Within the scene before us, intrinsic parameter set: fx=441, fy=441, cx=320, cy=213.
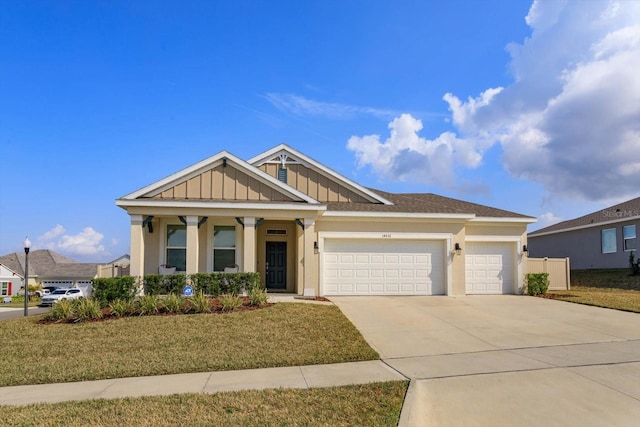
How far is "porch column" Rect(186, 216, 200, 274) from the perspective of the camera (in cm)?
1448

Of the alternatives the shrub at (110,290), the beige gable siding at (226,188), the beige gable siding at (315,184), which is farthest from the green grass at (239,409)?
the beige gable siding at (315,184)

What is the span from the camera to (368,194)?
1806 cm

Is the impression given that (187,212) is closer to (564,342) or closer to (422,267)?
(422,267)

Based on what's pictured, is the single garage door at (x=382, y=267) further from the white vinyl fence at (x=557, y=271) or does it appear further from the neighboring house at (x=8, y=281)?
the neighboring house at (x=8, y=281)

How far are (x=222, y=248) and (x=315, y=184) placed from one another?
466 centimetres

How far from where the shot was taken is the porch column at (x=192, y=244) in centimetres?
1448

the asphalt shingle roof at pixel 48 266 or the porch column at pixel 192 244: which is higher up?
the porch column at pixel 192 244

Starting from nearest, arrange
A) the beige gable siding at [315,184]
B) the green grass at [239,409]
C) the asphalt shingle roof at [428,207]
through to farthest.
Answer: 1. the green grass at [239,409]
2. the asphalt shingle roof at [428,207]
3. the beige gable siding at [315,184]

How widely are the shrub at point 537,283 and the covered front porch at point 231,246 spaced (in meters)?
8.37

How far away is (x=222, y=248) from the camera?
16.3m

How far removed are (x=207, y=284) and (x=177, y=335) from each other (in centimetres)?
381

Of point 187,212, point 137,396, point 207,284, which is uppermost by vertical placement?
point 187,212

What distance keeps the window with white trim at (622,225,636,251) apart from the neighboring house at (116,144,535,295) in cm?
869

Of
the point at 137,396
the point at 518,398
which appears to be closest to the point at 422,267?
the point at 518,398
